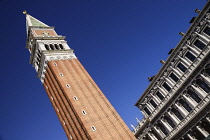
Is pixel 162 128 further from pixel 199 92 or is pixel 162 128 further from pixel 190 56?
pixel 190 56

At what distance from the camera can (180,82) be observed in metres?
33.8

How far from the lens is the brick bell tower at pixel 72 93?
3462cm

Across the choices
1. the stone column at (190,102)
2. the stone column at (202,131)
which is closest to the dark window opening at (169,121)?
the stone column at (190,102)

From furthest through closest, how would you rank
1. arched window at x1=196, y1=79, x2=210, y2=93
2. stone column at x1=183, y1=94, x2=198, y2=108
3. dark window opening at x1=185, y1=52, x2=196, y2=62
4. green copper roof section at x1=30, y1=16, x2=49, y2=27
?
1. green copper roof section at x1=30, y1=16, x2=49, y2=27
2. dark window opening at x1=185, y1=52, x2=196, y2=62
3. stone column at x1=183, y1=94, x2=198, y2=108
4. arched window at x1=196, y1=79, x2=210, y2=93

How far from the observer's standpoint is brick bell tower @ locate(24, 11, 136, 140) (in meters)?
34.6

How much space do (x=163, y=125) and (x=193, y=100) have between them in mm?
6699

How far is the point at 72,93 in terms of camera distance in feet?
127

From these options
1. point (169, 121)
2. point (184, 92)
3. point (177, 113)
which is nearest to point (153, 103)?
point (169, 121)

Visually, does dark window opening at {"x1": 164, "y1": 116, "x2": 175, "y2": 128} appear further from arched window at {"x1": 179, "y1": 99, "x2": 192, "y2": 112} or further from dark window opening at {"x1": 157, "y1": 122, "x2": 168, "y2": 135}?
arched window at {"x1": 179, "y1": 99, "x2": 192, "y2": 112}

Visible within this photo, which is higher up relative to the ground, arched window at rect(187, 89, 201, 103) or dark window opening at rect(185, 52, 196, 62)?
dark window opening at rect(185, 52, 196, 62)

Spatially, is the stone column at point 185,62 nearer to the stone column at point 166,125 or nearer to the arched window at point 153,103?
the arched window at point 153,103

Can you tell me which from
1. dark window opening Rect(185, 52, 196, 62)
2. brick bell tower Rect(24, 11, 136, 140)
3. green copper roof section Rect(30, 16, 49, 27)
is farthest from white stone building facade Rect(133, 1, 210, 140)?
green copper roof section Rect(30, 16, 49, 27)

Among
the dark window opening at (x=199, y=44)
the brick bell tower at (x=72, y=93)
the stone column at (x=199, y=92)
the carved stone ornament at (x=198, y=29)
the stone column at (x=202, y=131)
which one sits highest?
the brick bell tower at (x=72, y=93)

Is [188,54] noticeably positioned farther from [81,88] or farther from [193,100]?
[81,88]
